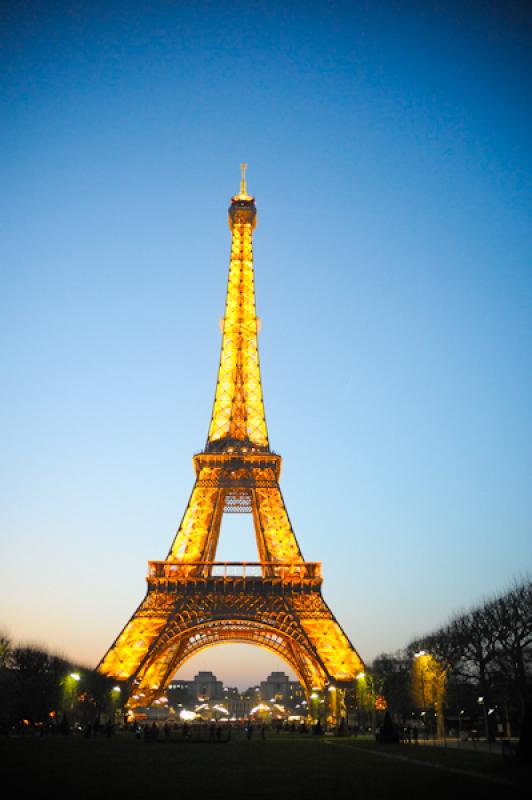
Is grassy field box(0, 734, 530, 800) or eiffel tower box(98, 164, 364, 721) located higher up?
eiffel tower box(98, 164, 364, 721)

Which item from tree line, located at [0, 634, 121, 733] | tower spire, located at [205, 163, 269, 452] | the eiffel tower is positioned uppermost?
tower spire, located at [205, 163, 269, 452]

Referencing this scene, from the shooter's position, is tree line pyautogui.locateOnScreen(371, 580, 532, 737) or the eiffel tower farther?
the eiffel tower

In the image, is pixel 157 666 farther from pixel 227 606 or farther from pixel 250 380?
pixel 250 380

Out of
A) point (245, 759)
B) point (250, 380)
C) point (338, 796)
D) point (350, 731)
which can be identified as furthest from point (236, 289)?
point (338, 796)

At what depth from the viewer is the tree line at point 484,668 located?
55.0 m

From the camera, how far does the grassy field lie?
16344 millimetres

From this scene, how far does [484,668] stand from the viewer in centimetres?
5759

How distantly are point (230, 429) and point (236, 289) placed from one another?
1714 cm

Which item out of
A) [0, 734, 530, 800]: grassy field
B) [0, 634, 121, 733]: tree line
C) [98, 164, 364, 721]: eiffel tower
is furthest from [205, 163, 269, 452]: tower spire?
[0, 734, 530, 800]: grassy field

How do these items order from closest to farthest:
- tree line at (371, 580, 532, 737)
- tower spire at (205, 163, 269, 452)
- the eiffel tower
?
tree line at (371, 580, 532, 737), the eiffel tower, tower spire at (205, 163, 269, 452)

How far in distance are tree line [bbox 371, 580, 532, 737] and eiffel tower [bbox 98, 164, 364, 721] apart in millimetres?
7399

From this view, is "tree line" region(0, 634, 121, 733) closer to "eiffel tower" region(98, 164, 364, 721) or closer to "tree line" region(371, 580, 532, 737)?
"eiffel tower" region(98, 164, 364, 721)

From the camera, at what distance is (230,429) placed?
243 ft

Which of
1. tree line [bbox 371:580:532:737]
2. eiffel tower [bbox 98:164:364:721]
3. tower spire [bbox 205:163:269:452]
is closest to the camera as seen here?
tree line [bbox 371:580:532:737]
